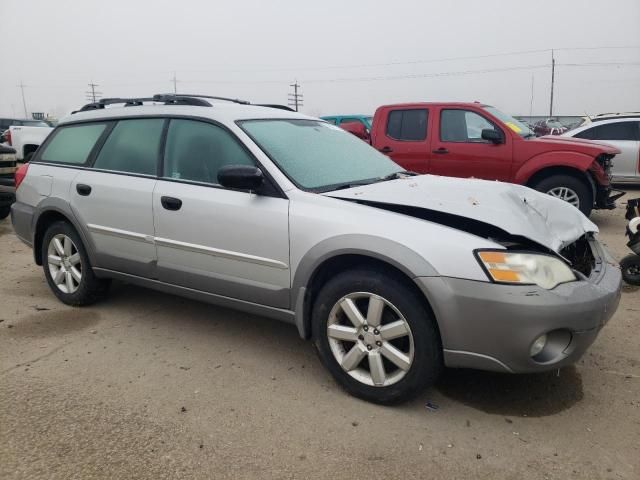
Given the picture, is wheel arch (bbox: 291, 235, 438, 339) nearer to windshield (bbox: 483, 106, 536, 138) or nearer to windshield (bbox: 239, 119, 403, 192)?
windshield (bbox: 239, 119, 403, 192)

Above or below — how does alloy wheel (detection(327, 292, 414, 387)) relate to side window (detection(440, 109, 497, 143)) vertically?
below

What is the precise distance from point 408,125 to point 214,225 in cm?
518

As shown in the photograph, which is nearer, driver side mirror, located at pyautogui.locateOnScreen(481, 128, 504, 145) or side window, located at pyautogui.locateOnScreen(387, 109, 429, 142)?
driver side mirror, located at pyautogui.locateOnScreen(481, 128, 504, 145)

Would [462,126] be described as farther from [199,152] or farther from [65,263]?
[65,263]

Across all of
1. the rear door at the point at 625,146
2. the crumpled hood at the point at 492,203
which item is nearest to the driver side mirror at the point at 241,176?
the crumpled hood at the point at 492,203

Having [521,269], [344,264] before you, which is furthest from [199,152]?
[521,269]

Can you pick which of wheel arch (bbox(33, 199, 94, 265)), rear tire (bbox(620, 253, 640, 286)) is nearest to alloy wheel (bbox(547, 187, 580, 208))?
rear tire (bbox(620, 253, 640, 286))

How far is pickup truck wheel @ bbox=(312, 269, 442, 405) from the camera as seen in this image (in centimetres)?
260

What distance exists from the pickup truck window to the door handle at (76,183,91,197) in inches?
378

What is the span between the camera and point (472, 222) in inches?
106

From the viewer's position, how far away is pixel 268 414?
2730 mm

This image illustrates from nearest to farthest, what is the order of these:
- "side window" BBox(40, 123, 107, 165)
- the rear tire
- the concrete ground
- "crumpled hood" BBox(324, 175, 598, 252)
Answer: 1. the concrete ground
2. "crumpled hood" BBox(324, 175, 598, 252)
3. "side window" BBox(40, 123, 107, 165)
4. the rear tire

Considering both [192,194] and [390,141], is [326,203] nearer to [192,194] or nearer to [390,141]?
[192,194]

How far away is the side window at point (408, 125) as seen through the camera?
25.0 feet
